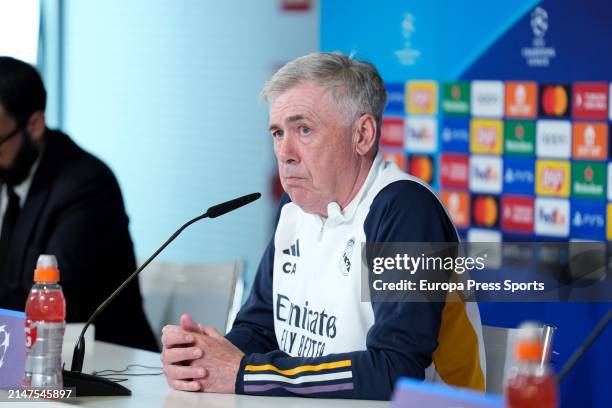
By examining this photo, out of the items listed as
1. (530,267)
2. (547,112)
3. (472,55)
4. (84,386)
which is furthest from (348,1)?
(84,386)

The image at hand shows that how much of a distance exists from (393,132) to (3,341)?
7.18 ft

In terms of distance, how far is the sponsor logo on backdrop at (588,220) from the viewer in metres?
3.17

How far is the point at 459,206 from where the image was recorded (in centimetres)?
368

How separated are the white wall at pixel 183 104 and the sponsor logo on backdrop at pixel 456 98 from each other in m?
1.06

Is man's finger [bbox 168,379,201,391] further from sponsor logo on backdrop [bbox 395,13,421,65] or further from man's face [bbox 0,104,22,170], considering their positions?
sponsor logo on backdrop [bbox 395,13,421,65]

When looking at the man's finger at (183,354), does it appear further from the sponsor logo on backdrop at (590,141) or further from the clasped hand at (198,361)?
the sponsor logo on backdrop at (590,141)

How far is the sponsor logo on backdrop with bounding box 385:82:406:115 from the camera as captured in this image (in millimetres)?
3875

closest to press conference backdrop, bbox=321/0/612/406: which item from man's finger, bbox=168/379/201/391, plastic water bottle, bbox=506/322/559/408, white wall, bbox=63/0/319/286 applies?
white wall, bbox=63/0/319/286

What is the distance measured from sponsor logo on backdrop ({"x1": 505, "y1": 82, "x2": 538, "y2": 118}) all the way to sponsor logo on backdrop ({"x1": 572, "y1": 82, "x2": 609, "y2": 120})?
0.17m

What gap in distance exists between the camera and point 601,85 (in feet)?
10.4

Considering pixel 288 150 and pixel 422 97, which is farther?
pixel 422 97

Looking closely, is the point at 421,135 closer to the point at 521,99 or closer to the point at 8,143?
the point at 521,99

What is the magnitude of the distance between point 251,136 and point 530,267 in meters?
2.00

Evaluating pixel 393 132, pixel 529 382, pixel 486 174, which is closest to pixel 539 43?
pixel 486 174
